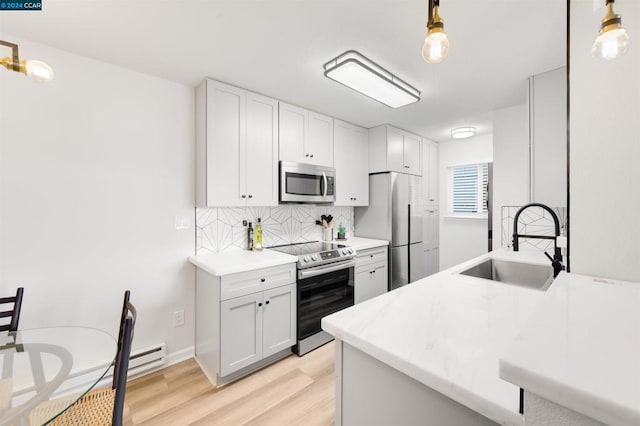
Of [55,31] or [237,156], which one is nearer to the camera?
[55,31]

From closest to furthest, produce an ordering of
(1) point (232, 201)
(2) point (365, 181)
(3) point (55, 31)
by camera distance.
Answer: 1. (3) point (55, 31)
2. (1) point (232, 201)
3. (2) point (365, 181)

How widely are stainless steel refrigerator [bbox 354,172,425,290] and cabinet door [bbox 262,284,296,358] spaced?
1644mm

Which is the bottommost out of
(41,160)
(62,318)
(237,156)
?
(62,318)

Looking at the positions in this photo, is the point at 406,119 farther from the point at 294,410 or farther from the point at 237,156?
the point at 294,410

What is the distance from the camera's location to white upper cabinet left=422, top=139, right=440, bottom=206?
13.8ft

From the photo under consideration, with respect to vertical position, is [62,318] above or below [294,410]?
above

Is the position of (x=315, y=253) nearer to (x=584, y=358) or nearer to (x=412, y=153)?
(x=584, y=358)

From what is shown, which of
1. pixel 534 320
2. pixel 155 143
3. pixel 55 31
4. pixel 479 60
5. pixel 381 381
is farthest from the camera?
pixel 155 143

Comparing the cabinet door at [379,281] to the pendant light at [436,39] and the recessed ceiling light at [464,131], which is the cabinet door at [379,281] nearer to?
the recessed ceiling light at [464,131]

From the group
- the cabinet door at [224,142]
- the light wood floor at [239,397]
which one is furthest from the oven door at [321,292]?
the cabinet door at [224,142]

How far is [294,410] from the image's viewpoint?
5.81 feet

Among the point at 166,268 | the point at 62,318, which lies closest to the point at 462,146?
the point at 166,268

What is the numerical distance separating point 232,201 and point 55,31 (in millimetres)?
1538

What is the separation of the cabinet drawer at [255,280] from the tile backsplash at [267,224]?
63 cm
